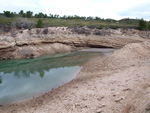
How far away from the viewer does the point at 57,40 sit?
88.1 ft

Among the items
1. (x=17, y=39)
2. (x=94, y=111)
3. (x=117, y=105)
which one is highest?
(x=17, y=39)

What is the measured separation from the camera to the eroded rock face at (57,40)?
73.0 ft

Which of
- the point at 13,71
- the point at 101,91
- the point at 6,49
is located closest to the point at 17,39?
the point at 6,49

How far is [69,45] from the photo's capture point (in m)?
27.7

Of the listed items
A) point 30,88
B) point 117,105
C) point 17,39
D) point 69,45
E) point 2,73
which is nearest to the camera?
point 117,105

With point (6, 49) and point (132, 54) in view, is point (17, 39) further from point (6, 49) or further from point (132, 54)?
point (132, 54)

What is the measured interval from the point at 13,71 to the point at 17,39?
9.07 m

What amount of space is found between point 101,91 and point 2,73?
13.0m

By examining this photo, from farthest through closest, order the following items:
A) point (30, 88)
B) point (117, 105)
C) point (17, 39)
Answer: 1. point (17, 39)
2. point (30, 88)
3. point (117, 105)

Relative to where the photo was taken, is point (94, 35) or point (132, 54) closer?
point (132, 54)

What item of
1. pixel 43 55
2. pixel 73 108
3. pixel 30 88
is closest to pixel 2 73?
pixel 30 88

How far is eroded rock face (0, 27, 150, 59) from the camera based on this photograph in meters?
22.2

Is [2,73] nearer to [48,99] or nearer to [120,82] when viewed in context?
[48,99]

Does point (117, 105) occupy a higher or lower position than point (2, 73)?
higher
